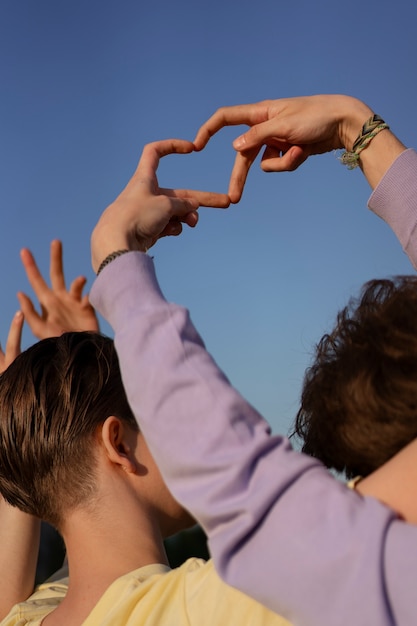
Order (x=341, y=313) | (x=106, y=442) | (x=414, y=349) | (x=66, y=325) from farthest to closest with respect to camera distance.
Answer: (x=66, y=325) → (x=106, y=442) → (x=341, y=313) → (x=414, y=349)

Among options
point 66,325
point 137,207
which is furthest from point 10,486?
point 137,207

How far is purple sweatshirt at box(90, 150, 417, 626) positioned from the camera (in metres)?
0.98

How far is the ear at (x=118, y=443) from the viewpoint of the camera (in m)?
2.11

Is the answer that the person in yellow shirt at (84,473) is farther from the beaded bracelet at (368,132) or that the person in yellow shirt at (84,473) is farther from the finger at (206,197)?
the beaded bracelet at (368,132)

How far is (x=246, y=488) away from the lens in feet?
3.46

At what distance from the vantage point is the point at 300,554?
1.01m

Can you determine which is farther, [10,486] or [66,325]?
[66,325]

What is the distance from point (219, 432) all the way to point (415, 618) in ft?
1.03

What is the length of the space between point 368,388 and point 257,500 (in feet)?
0.90

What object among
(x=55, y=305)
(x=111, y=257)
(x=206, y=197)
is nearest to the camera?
(x=111, y=257)

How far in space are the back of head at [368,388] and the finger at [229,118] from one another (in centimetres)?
62

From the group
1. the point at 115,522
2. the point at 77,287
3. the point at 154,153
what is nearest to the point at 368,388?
the point at 154,153

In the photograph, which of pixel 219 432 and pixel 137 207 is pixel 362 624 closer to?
pixel 219 432

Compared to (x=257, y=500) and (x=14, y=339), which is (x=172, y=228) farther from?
→ (x=14, y=339)
